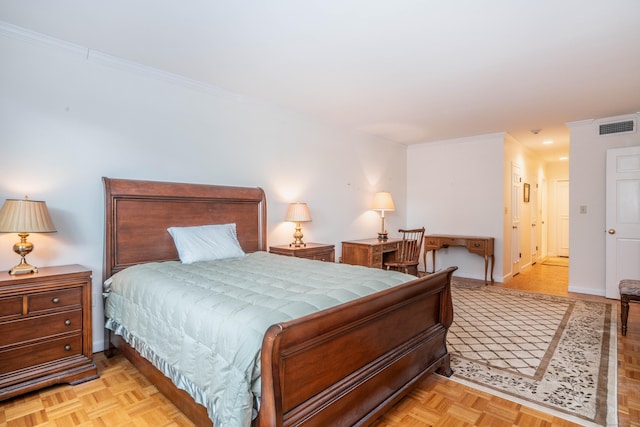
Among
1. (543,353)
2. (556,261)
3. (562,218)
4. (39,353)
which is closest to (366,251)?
(543,353)

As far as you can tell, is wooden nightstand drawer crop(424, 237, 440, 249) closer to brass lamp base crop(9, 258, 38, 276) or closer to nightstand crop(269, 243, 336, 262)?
nightstand crop(269, 243, 336, 262)

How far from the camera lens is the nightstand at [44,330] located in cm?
206

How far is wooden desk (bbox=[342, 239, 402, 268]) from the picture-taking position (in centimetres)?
470

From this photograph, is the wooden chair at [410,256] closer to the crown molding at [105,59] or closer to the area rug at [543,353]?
the area rug at [543,353]

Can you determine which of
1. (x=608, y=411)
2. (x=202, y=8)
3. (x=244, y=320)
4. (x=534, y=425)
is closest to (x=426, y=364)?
(x=534, y=425)

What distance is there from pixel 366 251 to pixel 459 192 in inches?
94.4

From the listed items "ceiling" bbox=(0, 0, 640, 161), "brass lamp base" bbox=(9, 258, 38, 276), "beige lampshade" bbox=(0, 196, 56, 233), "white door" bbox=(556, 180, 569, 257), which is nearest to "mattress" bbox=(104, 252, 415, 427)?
"brass lamp base" bbox=(9, 258, 38, 276)

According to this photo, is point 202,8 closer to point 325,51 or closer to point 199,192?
point 325,51

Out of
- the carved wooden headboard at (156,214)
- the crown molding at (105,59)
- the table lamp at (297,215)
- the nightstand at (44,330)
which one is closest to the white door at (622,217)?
the table lamp at (297,215)

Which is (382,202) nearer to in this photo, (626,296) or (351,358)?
(626,296)

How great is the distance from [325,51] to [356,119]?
201cm

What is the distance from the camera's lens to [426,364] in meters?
2.18

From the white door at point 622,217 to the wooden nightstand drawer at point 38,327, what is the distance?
5.95 metres

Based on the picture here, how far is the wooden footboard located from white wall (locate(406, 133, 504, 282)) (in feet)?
12.7
